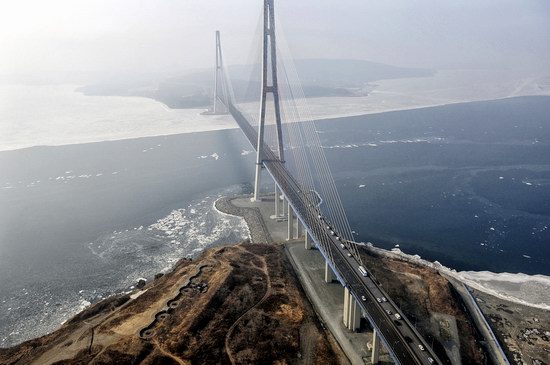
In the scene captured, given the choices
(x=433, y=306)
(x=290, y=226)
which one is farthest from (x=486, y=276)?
(x=290, y=226)

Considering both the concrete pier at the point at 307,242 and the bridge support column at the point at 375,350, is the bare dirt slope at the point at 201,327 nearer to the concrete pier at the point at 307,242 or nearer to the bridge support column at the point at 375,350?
the bridge support column at the point at 375,350

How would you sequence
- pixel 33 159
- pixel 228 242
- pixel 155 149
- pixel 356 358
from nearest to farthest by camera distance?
pixel 356 358 < pixel 228 242 < pixel 33 159 < pixel 155 149

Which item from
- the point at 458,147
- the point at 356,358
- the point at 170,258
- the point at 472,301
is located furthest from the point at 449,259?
the point at 458,147

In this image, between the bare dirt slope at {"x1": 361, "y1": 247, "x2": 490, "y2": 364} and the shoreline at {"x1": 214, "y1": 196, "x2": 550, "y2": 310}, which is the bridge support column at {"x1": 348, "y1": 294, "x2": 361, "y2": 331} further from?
the shoreline at {"x1": 214, "y1": 196, "x2": 550, "y2": 310}

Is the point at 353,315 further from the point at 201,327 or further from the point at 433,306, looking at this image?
the point at 201,327

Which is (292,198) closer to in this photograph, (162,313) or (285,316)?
(285,316)

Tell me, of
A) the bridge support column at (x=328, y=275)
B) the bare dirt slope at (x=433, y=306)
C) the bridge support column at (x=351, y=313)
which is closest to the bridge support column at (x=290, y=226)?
the bare dirt slope at (x=433, y=306)

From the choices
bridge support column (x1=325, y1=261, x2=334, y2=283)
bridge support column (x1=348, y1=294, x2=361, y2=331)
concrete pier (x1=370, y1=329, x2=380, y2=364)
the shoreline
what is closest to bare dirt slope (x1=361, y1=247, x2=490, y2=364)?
the shoreline
